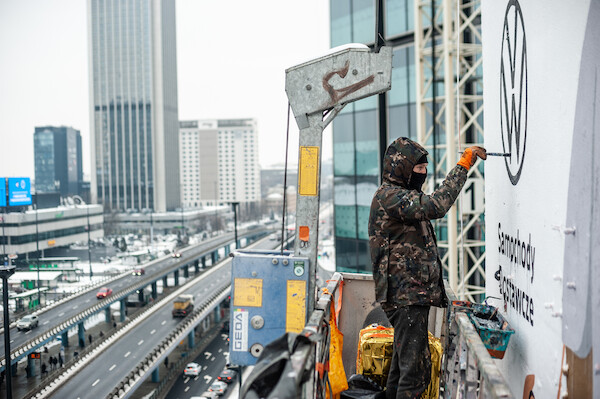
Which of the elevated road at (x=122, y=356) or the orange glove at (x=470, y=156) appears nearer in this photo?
the orange glove at (x=470, y=156)

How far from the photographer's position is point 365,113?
1027 inches


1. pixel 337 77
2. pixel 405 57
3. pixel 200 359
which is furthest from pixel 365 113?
pixel 200 359

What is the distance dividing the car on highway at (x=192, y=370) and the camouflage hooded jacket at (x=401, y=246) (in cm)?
3666

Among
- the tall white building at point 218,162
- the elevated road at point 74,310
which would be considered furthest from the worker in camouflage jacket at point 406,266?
the tall white building at point 218,162

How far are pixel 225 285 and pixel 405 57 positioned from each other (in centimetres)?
4009

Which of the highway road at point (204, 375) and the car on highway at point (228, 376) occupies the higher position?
the car on highway at point (228, 376)

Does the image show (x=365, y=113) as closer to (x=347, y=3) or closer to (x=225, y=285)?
(x=347, y=3)

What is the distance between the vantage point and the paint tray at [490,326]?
353cm

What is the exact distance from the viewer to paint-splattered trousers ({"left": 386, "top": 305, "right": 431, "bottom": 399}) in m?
3.83

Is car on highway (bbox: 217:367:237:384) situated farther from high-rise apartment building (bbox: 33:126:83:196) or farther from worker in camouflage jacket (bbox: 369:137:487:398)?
high-rise apartment building (bbox: 33:126:83:196)

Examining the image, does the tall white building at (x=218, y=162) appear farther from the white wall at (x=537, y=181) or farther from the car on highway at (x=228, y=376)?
the white wall at (x=537, y=181)

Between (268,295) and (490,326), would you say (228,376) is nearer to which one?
(268,295)

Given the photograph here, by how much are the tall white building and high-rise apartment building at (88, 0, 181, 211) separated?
34651mm

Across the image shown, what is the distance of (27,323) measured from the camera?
122ft
